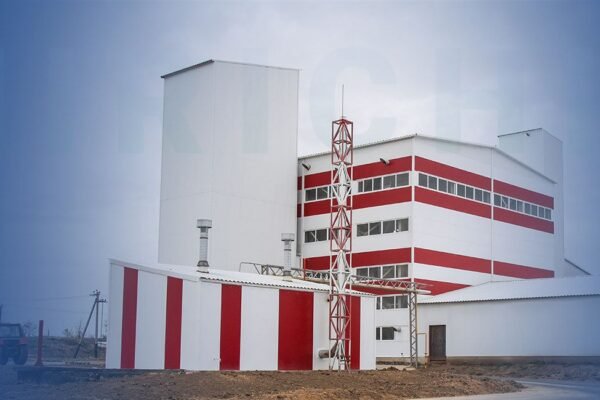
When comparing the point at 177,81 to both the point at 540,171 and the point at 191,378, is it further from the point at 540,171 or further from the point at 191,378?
the point at 191,378

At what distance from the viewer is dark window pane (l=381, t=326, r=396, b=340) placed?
179 feet

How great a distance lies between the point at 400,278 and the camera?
54500 millimetres

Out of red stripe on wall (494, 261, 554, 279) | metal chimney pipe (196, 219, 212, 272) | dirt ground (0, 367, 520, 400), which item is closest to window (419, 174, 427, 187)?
red stripe on wall (494, 261, 554, 279)

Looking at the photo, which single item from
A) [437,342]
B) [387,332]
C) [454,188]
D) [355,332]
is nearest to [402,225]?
[454,188]

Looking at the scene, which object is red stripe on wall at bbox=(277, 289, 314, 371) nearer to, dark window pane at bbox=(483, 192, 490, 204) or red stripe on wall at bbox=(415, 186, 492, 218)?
red stripe on wall at bbox=(415, 186, 492, 218)

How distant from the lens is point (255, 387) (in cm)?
2700

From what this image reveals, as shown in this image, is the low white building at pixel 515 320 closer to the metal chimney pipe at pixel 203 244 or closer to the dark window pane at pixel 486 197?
the dark window pane at pixel 486 197

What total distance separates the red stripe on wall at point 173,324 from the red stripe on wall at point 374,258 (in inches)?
929

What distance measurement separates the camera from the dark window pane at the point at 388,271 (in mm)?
55281

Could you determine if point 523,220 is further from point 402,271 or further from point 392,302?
point 392,302

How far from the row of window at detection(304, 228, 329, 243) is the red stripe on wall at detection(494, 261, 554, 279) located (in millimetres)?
12458

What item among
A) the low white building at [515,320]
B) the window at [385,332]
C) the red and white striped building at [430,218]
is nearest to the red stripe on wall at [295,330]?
the low white building at [515,320]

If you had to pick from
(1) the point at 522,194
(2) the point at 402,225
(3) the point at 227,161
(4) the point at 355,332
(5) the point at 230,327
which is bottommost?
(4) the point at 355,332

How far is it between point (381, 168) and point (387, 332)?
1128 cm
